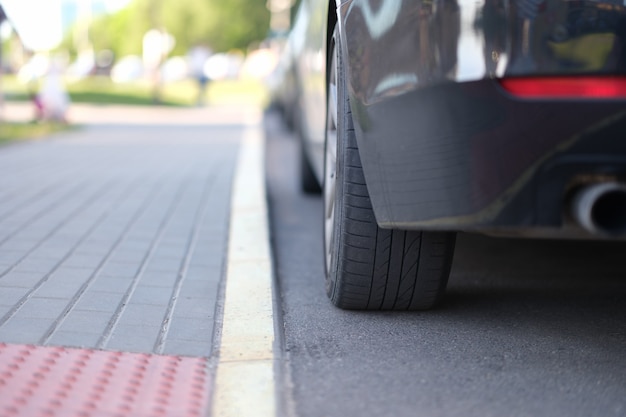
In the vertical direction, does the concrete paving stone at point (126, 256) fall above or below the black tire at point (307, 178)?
above

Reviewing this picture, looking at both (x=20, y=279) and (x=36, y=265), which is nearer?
(x=20, y=279)

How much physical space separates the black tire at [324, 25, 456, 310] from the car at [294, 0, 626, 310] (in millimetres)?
270

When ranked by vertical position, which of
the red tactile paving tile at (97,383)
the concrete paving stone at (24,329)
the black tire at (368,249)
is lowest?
the concrete paving stone at (24,329)

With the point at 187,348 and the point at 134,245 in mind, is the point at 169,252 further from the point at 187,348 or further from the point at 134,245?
the point at 187,348

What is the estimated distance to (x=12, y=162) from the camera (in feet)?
28.1

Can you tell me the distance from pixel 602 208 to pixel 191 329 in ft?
4.84

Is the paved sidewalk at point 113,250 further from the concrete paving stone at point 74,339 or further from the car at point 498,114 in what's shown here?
the car at point 498,114

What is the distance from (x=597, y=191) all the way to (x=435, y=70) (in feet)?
1.76

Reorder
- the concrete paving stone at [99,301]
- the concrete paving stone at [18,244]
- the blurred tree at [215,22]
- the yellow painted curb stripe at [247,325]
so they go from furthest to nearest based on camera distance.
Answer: the blurred tree at [215,22]
the concrete paving stone at [18,244]
the concrete paving stone at [99,301]
the yellow painted curb stripe at [247,325]

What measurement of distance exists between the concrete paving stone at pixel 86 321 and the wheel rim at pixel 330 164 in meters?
0.87

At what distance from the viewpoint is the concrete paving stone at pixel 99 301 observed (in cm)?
340

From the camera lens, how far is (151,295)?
12.0 feet

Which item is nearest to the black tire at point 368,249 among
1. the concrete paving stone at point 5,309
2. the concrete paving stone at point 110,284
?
the concrete paving stone at point 110,284

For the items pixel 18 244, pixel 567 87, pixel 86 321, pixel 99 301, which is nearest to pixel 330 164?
pixel 99 301
